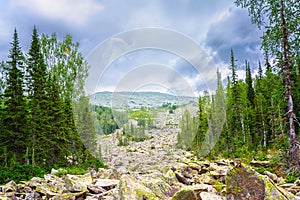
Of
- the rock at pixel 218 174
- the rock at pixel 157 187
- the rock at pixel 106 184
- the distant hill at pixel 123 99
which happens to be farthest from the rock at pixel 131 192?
the distant hill at pixel 123 99

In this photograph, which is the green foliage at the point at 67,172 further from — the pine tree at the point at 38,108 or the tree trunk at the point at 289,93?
the tree trunk at the point at 289,93

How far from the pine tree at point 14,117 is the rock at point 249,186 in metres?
14.7

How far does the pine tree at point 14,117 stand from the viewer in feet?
54.5

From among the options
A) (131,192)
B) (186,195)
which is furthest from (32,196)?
(186,195)

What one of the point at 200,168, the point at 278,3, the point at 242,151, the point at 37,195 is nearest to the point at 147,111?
the point at 242,151

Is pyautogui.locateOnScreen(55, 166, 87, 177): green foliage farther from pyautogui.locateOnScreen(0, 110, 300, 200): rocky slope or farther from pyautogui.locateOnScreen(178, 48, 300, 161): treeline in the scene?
pyautogui.locateOnScreen(178, 48, 300, 161): treeline

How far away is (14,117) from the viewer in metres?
16.6

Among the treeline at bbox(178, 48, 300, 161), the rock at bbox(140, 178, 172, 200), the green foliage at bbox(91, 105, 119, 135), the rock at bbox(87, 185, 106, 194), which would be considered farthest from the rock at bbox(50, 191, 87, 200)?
the treeline at bbox(178, 48, 300, 161)

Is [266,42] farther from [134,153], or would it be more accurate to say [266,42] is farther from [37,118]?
[134,153]

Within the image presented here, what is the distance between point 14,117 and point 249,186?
15.1 metres

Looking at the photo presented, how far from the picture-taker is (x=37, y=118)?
17.4 m

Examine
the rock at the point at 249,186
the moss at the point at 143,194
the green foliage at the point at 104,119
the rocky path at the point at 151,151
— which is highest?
the green foliage at the point at 104,119

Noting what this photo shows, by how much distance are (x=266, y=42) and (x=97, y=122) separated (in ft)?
40.6

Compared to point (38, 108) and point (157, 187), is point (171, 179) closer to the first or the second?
point (157, 187)
